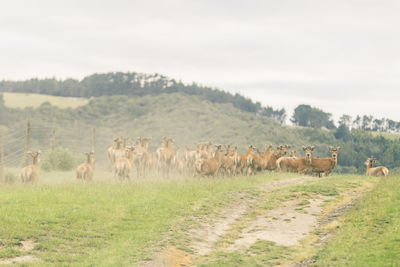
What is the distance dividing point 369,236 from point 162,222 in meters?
6.85

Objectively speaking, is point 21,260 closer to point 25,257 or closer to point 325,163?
point 25,257

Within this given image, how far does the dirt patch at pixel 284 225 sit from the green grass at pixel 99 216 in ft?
7.65

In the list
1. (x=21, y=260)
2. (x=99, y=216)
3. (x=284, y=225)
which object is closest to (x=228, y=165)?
(x=284, y=225)

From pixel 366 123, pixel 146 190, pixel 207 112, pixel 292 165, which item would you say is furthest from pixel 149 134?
pixel 146 190

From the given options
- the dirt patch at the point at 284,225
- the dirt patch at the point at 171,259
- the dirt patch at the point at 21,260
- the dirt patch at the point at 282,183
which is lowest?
the dirt patch at the point at 171,259

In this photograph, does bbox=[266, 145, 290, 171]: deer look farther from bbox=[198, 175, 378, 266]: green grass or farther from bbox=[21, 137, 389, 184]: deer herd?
bbox=[198, 175, 378, 266]: green grass

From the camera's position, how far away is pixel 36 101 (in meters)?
129

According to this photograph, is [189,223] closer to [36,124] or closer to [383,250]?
[383,250]

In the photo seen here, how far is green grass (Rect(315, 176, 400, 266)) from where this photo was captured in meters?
13.4

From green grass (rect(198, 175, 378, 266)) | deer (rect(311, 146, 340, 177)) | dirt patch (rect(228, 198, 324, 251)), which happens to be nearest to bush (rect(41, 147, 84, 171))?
deer (rect(311, 146, 340, 177))

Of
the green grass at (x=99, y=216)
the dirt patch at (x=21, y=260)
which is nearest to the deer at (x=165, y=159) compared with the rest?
the green grass at (x=99, y=216)

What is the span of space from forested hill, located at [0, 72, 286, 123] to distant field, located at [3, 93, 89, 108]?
37.7 ft

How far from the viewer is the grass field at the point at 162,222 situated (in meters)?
13.7

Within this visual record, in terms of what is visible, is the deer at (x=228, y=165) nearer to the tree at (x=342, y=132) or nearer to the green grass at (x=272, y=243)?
the green grass at (x=272, y=243)
